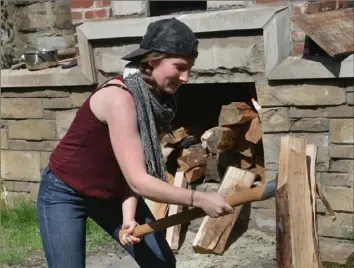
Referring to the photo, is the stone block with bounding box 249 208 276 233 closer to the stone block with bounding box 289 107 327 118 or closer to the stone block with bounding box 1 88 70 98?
the stone block with bounding box 289 107 327 118

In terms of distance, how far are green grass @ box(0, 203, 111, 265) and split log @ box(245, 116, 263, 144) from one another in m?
1.31

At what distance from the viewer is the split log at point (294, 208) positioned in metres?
2.67

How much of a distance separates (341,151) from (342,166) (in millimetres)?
110

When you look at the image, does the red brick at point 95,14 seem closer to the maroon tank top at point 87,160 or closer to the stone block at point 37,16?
the stone block at point 37,16

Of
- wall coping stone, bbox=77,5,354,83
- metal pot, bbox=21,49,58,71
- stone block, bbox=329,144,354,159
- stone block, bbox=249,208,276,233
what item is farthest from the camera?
metal pot, bbox=21,49,58,71

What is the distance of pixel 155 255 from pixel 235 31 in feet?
6.70

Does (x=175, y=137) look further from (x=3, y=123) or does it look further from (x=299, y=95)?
(x=3, y=123)

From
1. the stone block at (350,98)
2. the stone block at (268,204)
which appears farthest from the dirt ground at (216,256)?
the stone block at (350,98)

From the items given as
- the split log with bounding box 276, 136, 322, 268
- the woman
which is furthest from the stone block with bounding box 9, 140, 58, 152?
the split log with bounding box 276, 136, 322, 268

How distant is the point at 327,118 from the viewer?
464cm

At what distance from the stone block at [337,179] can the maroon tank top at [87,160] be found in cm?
203

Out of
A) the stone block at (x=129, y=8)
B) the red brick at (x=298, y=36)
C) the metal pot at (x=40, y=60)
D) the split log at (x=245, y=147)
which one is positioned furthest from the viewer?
the metal pot at (x=40, y=60)

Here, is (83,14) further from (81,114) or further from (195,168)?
(81,114)

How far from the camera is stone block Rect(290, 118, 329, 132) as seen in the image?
15.3ft
